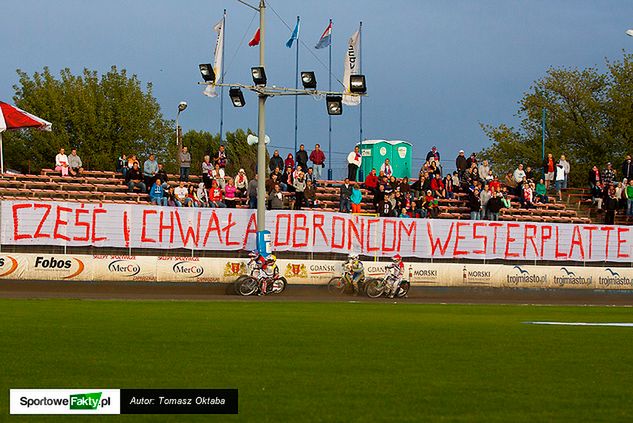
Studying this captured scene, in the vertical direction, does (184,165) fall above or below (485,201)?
above

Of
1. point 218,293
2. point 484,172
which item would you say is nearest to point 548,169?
point 484,172

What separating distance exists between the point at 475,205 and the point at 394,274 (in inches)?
356

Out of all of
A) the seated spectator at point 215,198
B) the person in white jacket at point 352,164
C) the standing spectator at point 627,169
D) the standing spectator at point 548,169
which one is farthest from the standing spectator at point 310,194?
the standing spectator at point 627,169

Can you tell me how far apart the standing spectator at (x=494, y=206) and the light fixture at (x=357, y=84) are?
10321 mm

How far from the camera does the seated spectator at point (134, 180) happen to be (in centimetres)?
4369

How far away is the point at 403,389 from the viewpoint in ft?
35.4

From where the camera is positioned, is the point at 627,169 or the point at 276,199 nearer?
the point at 276,199

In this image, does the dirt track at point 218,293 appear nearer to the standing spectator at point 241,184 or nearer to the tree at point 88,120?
the standing spectator at point 241,184

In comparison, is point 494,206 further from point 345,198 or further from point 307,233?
point 307,233

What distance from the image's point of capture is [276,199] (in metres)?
43.8

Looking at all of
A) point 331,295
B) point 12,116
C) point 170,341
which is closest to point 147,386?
point 170,341

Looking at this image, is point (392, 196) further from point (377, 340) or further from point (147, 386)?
point (147, 386)

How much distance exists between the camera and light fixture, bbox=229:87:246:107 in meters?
40.4

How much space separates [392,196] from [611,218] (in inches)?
487
